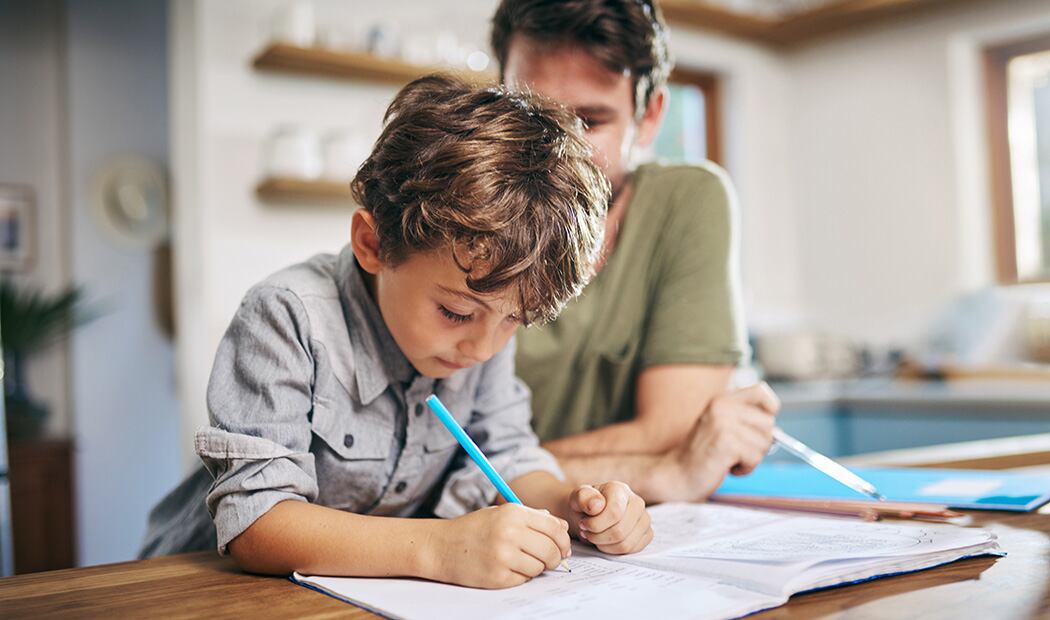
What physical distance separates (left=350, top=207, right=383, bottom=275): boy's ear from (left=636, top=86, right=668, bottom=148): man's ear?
0.59 meters

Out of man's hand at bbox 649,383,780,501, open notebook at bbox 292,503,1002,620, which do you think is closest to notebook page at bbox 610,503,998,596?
open notebook at bbox 292,503,1002,620

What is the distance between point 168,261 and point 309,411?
13.0ft

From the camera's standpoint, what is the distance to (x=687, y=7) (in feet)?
14.1

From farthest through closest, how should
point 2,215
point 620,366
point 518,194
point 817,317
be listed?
point 817,317 → point 2,215 → point 620,366 → point 518,194

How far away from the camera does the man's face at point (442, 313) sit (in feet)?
2.67

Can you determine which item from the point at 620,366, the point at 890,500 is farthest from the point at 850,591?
the point at 620,366

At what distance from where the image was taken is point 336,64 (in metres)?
3.23

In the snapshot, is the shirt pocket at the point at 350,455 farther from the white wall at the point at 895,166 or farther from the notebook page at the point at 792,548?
the white wall at the point at 895,166

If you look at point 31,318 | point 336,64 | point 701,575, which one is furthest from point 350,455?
point 31,318

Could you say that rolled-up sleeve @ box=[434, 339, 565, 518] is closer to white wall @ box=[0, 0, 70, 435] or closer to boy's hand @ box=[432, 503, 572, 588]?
boy's hand @ box=[432, 503, 572, 588]

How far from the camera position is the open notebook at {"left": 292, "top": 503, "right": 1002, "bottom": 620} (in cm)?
61

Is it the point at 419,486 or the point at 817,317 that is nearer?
the point at 419,486

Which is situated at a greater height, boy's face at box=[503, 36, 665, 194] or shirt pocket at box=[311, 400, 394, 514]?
boy's face at box=[503, 36, 665, 194]

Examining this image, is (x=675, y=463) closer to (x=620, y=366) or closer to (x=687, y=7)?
(x=620, y=366)
